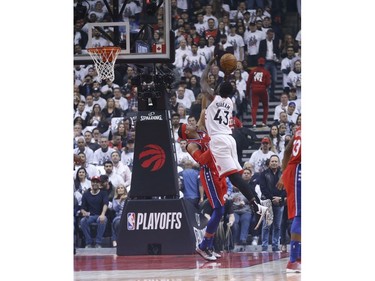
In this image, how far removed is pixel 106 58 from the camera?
14.1 meters

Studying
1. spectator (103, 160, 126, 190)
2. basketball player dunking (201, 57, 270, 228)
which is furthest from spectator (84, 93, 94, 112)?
basketball player dunking (201, 57, 270, 228)

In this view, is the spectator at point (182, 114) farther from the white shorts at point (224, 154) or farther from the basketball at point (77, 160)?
the white shorts at point (224, 154)

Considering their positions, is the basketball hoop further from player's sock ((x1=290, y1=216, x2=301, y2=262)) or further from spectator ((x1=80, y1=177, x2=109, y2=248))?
player's sock ((x1=290, y1=216, x2=301, y2=262))

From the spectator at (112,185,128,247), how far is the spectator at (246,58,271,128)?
9.32 feet

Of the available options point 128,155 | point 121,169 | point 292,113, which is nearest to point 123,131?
point 128,155

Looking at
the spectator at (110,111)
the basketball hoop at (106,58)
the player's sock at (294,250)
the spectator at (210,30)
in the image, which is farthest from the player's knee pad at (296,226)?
the spectator at (210,30)

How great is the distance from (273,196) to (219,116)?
176cm

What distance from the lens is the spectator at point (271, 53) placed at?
711 inches

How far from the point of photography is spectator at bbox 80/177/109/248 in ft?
52.0

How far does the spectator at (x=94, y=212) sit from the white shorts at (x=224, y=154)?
236 centimetres
